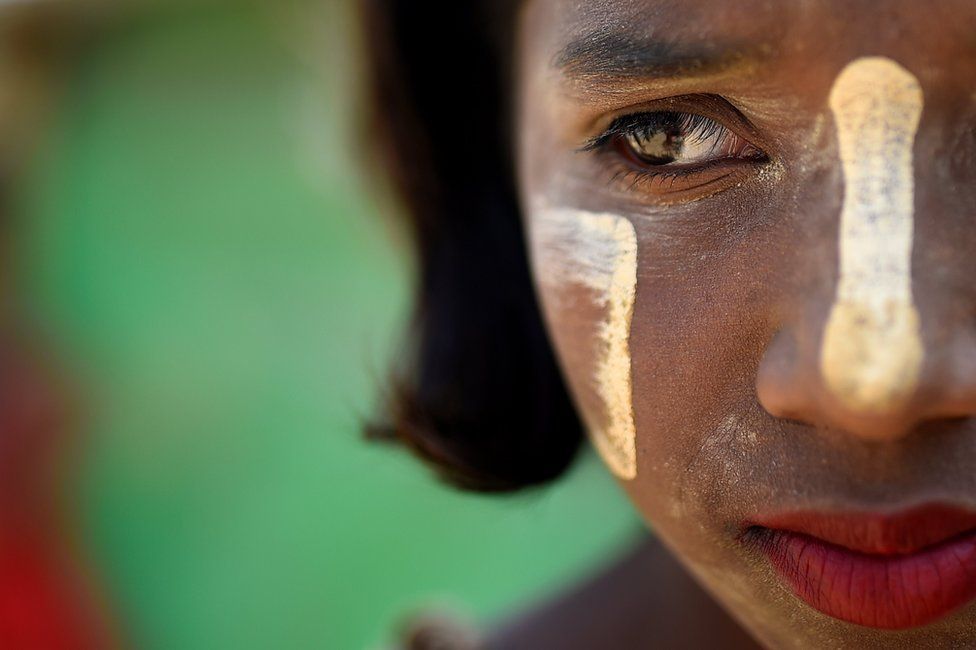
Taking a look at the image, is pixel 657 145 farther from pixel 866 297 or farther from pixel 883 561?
pixel 883 561

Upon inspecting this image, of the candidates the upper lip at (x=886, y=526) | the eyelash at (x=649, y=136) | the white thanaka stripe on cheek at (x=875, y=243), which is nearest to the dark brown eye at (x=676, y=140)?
the eyelash at (x=649, y=136)

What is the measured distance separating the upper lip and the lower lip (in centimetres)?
1

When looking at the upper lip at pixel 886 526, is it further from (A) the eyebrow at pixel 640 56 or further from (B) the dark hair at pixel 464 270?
(B) the dark hair at pixel 464 270

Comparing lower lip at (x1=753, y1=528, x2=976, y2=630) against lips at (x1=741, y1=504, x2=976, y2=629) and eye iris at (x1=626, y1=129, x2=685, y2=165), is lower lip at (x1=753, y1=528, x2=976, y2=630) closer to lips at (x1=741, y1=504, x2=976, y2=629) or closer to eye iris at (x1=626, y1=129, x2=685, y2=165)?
lips at (x1=741, y1=504, x2=976, y2=629)

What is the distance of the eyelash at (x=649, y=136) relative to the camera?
35.3 inches

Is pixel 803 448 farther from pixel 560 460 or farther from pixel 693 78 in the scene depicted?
pixel 560 460

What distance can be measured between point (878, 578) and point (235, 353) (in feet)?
8.67

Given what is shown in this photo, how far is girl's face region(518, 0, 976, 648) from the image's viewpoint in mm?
717

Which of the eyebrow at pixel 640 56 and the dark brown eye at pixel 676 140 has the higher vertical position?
the eyebrow at pixel 640 56

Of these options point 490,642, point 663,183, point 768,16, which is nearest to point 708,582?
point 663,183

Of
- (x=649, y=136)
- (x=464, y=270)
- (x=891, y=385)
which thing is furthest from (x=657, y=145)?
(x=464, y=270)

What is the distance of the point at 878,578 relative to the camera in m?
0.81

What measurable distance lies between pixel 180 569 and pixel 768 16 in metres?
2.75

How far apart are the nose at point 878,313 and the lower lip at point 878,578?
0.46 feet
